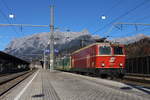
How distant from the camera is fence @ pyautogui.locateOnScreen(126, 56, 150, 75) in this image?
30.4 meters

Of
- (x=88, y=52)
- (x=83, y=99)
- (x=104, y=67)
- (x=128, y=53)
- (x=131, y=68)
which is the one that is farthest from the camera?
(x=128, y=53)

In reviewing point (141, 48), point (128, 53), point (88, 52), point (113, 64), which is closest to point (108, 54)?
point (113, 64)

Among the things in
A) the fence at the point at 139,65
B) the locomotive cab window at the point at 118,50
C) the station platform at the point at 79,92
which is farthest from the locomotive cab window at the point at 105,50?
the fence at the point at 139,65

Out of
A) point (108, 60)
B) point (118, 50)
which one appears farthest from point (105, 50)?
point (118, 50)

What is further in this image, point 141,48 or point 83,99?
point 141,48

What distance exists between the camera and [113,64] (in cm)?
2264

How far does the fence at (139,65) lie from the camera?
3043 cm

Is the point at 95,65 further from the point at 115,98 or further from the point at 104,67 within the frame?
the point at 115,98

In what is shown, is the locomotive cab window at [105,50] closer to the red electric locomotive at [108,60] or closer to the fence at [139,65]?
the red electric locomotive at [108,60]

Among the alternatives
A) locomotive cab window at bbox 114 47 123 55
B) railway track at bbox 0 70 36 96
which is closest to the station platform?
railway track at bbox 0 70 36 96

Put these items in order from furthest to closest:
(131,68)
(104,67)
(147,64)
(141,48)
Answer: (141,48)
(131,68)
(147,64)
(104,67)

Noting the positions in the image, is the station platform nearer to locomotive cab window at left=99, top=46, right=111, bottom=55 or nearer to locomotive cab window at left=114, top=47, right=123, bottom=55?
locomotive cab window at left=99, top=46, right=111, bottom=55

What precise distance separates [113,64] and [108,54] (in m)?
1.13

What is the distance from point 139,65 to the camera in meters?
32.9
